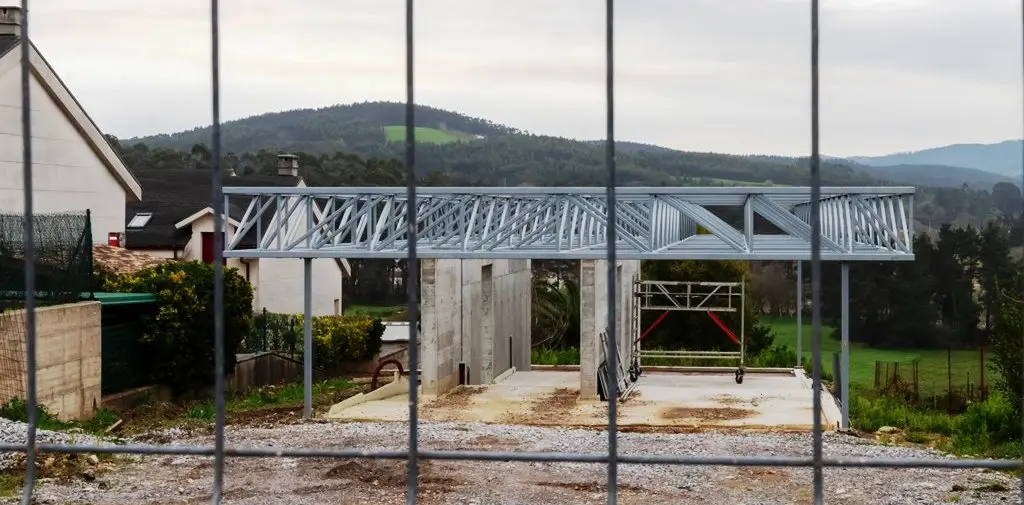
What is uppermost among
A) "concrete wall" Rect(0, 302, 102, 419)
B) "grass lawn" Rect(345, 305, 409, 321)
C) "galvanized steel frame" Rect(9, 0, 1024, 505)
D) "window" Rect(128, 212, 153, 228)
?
"window" Rect(128, 212, 153, 228)

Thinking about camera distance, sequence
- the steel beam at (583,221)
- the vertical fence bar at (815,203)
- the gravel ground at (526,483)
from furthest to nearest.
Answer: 1. the steel beam at (583,221)
2. the gravel ground at (526,483)
3. the vertical fence bar at (815,203)

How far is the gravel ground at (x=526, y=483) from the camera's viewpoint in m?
8.71

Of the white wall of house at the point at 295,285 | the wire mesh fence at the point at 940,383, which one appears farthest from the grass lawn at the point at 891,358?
the white wall of house at the point at 295,285

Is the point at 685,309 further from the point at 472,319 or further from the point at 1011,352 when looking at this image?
the point at 1011,352

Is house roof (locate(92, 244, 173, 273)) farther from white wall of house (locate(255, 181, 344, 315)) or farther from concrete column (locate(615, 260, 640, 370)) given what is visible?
concrete column (locate(615, 260, 640, 370))

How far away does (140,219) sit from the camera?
26.6 meters

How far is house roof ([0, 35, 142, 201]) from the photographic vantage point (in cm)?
1791

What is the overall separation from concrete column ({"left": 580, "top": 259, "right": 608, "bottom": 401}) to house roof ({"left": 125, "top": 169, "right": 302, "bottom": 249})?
12646mm

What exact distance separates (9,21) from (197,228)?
832 centimetres

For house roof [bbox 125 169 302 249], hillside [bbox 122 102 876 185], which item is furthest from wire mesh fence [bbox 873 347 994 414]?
house roof [bbox 125 169 302 249]

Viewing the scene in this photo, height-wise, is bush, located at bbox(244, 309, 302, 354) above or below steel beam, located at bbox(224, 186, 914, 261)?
below

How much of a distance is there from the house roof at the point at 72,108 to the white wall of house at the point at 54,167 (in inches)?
2.7

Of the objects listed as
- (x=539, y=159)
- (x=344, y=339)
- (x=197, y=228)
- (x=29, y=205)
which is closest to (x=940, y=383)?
(x=344, y=339)

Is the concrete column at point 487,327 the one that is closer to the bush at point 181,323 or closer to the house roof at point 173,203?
the bush at point 181,323
